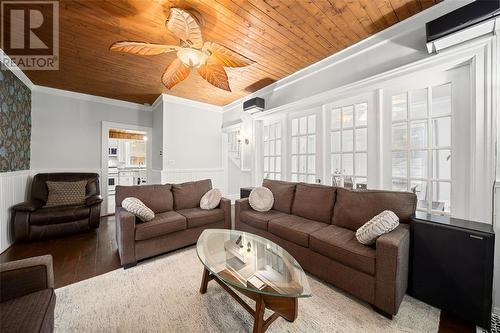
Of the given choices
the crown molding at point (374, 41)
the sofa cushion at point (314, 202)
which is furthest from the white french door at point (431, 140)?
the sofa cushion at point (314, 202)

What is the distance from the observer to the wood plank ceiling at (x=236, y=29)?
72.3 inches

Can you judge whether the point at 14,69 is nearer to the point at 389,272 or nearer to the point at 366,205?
the point at 366,205

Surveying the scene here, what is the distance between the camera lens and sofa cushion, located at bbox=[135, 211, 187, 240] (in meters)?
2.27

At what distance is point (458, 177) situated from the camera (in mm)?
1901

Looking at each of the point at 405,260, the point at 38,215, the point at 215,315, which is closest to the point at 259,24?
the point at 405,260

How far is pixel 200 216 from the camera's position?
2.78 metres

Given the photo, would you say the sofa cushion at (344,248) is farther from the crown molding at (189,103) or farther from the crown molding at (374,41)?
the crown molding at (189,103)

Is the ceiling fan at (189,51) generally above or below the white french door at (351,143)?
above

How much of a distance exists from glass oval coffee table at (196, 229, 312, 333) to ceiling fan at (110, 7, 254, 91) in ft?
6.10

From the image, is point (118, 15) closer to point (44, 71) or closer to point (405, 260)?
point (44, 71)

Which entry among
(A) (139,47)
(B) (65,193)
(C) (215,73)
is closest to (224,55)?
(C) (215,73)

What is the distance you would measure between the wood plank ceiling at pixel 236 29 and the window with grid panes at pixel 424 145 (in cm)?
89

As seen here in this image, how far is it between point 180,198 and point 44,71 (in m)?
3.06

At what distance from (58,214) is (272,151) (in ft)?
12.4
